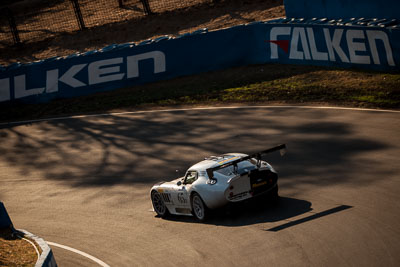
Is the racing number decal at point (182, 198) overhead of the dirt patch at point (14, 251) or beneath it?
overhead

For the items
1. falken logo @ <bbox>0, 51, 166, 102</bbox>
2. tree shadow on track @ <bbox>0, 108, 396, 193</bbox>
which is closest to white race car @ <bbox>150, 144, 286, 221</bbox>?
tree shadow on track @ <bbox>0, 108, 396, 193</bbox>

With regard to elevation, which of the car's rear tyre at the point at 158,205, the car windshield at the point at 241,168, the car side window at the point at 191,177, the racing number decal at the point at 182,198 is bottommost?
the car's rear tyre at the point at 158,205

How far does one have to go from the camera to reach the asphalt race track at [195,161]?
34.8ft

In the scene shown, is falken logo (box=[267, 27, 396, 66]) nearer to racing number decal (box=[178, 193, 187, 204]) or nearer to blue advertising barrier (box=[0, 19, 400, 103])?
blue advertising barrier (box=[0, 19, 400, 103])

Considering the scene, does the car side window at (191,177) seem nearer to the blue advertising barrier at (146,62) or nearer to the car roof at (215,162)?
the car roof at (215,162)

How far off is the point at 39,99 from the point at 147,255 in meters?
18.8

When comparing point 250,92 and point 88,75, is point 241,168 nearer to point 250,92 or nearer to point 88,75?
point 250,92

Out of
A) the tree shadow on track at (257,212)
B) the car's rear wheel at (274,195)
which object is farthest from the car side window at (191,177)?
the car's rear wheel at (274,195)

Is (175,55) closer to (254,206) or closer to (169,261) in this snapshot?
(254,206)

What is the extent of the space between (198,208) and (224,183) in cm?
125

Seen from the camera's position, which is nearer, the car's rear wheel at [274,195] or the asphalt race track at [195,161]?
the asphalt race track at [195,161]

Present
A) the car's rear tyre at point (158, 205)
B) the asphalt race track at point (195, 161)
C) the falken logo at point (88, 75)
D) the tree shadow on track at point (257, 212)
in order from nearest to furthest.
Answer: the asphalt race track at point (195, 161)
the tree shadow on track at point (257, 212)
the car's rear tyre at point (158, 205)
the falken logo at point (88, 75)

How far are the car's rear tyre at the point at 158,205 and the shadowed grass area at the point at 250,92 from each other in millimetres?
9437

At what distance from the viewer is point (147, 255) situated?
11.6 meters
